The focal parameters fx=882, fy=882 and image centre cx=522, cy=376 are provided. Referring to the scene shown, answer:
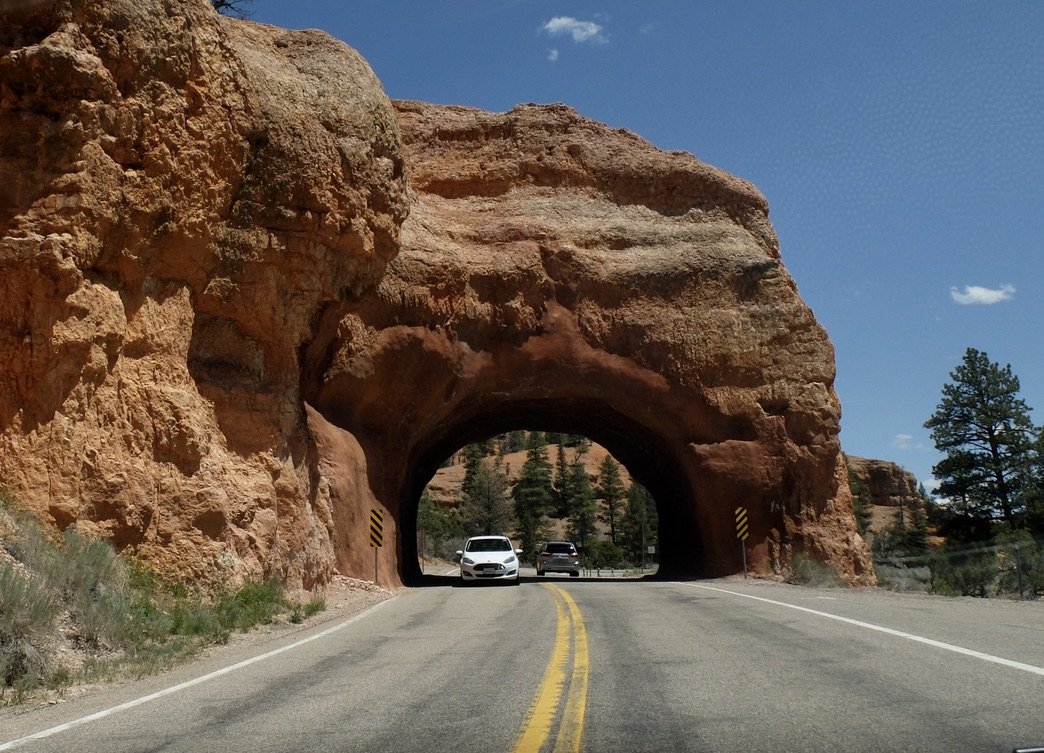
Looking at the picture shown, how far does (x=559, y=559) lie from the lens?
39.0m

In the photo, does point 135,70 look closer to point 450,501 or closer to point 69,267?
point 69,267

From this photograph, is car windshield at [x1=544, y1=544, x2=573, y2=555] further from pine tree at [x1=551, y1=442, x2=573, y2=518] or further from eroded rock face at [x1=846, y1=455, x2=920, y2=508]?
eroded rock face at [x1=846, y1=455, x2=920, y2=508]

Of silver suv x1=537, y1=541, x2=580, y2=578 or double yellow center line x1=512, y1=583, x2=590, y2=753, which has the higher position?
silver suv x1=537, y1=541, x2=580, y2=578

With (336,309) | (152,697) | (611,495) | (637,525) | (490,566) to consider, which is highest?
(611,495)

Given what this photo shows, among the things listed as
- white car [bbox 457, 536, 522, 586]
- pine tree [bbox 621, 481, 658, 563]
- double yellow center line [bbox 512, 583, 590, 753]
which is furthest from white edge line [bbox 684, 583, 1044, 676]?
pine tree [bbox 621, 481, 658, 563]

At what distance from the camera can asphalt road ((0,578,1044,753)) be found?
5547mm

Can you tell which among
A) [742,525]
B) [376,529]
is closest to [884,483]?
[742,525]

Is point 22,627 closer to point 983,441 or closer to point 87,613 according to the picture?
point 87,613

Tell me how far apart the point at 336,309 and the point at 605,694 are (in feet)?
57.5

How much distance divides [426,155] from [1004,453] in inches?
1276

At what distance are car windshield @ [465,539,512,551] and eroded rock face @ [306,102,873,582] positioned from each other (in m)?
3.10

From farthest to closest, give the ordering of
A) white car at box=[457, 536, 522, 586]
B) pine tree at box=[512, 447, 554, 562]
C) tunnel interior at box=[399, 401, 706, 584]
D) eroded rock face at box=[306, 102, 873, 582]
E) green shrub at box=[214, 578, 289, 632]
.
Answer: pine tree at box=[512, 447, 554, 562] → tunnel interior at box=[399, 401, 706, 584] → eroded rock face at box=[306, 102, 873, 582] → white car at box=[457, 536, 522, 586] → green shrub at box=[214, 578, 289, 632]

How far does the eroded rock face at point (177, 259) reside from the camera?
13.6 meters

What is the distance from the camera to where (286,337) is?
20594mm
